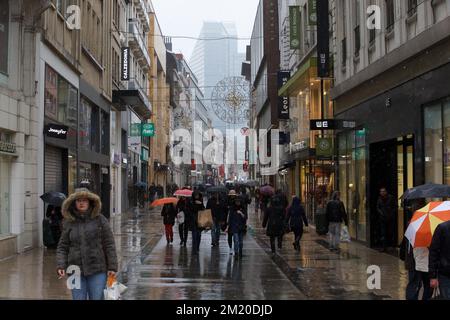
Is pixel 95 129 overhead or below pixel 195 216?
overhead

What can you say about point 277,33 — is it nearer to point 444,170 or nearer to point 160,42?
point 160,42

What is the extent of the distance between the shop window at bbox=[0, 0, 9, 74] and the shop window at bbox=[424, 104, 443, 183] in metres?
10.8

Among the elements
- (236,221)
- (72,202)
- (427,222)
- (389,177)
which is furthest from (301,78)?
(72,202)

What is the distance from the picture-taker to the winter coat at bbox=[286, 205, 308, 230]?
713 inches

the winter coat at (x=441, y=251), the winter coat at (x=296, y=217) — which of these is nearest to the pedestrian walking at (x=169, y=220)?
the winter coat at (x=296, y=217)

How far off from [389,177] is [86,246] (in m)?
13.3

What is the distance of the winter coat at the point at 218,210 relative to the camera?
62.3 ft

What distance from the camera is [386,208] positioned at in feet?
56.9

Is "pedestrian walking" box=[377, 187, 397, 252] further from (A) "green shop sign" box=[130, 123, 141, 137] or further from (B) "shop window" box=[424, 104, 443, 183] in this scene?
(A) "green shop sign" box=[130, 123, 141, 137]

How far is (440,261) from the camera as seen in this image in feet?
23.2

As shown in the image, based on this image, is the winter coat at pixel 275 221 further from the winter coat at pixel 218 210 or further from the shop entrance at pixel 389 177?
the shop entrance at pixel 389 177

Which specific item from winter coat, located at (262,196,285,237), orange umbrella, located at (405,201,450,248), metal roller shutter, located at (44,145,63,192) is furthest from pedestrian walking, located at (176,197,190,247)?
orange umbrella, located at (405,201,450,248)

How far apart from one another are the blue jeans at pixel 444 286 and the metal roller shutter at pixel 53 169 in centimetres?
1483

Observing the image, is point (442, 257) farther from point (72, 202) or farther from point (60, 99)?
point (60, 99)
